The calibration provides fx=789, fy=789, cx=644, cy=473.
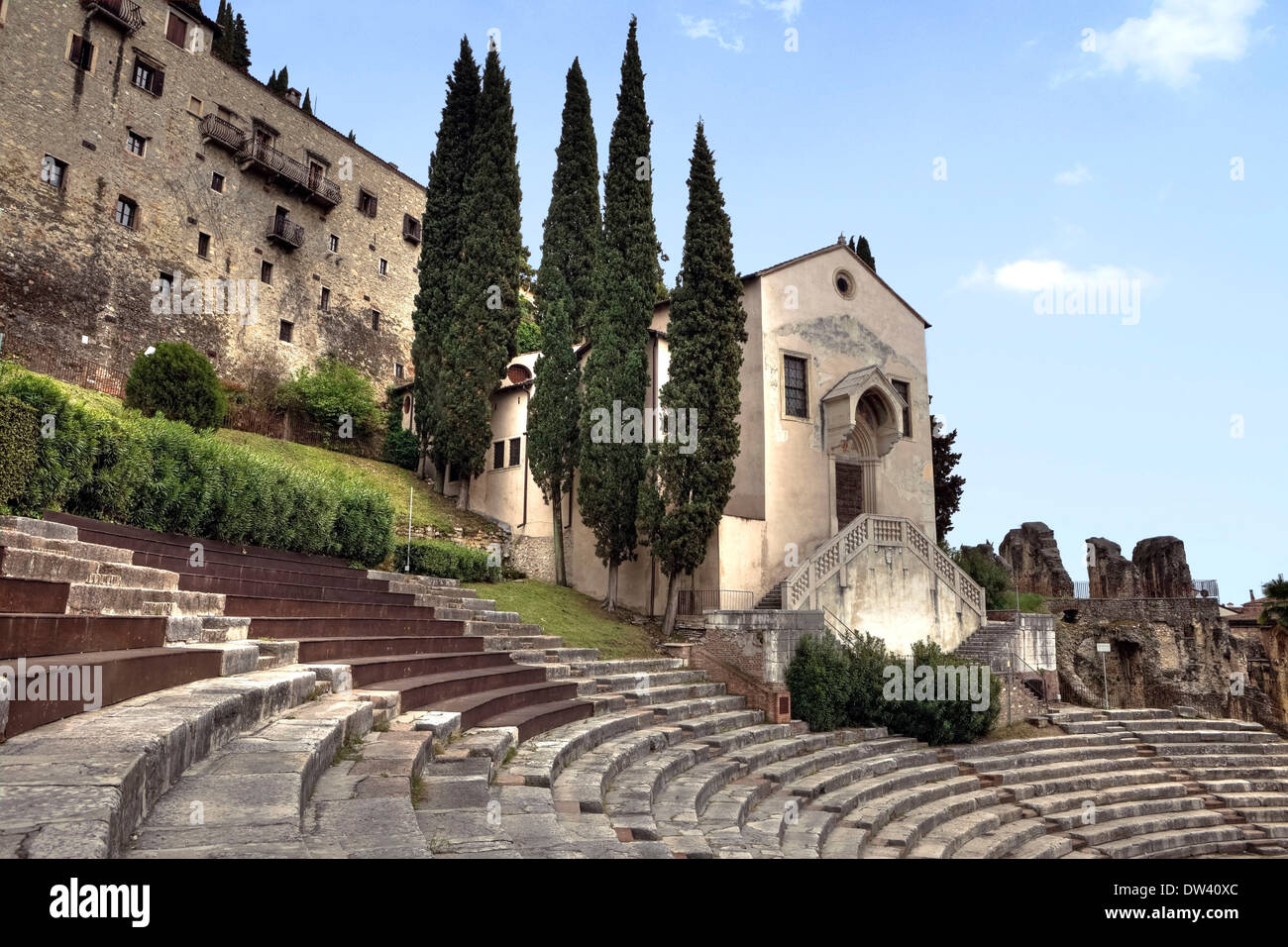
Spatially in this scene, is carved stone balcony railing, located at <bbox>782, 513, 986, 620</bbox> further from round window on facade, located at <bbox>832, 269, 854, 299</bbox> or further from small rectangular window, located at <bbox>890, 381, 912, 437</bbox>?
round window on facade, located at <bbox>832, 269, 854, 299</bbox>

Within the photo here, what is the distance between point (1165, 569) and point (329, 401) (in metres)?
33.7

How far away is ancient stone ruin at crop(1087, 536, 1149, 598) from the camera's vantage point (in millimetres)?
31547

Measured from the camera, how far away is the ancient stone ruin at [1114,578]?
1242 inches

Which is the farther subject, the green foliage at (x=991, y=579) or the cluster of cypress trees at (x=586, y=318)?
the green foliage at (x=991, y=579)

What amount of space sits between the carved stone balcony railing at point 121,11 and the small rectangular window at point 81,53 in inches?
43.5

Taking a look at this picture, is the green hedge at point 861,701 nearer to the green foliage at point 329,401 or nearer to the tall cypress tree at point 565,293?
the tall cypress tree at point 565,293

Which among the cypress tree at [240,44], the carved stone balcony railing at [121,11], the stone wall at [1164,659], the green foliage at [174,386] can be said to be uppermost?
the cypress tree at [240,44]

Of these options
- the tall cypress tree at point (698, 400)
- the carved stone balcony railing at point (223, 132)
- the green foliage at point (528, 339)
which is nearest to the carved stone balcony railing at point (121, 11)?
the carved stone balcony railing at point (223, 132)

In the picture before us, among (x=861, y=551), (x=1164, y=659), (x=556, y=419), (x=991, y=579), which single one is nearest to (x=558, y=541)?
(x=556, y=419)

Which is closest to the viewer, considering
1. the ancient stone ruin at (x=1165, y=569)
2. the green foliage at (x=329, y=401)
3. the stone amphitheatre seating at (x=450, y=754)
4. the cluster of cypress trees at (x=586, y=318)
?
Answer: the stone amphitheatre seating at (x=450, y=754)

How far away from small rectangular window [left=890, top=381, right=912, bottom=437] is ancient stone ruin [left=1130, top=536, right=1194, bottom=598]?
14.1 metres

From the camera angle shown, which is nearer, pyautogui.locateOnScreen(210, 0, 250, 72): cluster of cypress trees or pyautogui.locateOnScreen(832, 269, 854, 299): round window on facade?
pyautogui.locateOnScreen(832, 269, 854, 299): round window on facade

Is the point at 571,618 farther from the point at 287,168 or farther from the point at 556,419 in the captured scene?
the point at 287,168

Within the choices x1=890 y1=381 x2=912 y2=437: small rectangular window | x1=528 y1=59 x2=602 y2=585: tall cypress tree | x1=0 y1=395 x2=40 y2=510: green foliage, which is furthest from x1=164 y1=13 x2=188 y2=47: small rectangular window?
x1=890 y1=381 x2=912 y2=437: small rectangular window
